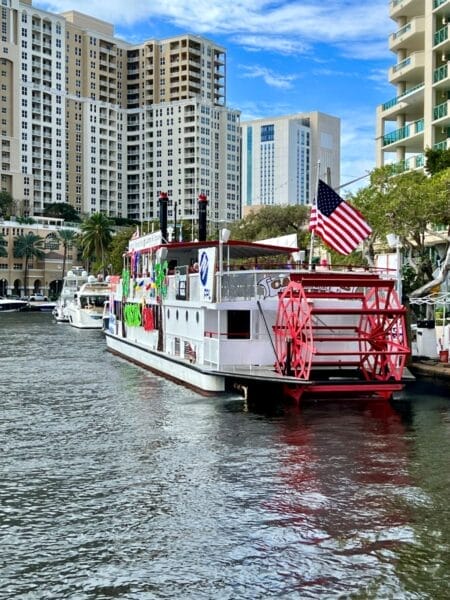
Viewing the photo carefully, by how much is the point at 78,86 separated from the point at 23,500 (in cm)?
18115

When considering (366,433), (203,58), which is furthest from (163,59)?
(366,433)

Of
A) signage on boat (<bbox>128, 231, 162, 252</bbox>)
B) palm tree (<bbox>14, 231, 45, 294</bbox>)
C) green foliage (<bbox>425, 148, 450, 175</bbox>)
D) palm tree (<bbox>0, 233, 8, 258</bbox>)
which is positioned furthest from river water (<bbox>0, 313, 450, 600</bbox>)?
palm tree (<bbox>14, 231, 45, 294</bbox>)

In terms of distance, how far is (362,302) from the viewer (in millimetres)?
25125

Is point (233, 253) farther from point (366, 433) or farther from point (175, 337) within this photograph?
point (366, 433)

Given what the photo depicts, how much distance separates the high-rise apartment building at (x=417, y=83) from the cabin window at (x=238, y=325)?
23.9 meters

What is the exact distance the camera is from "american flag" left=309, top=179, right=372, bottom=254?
24984mm

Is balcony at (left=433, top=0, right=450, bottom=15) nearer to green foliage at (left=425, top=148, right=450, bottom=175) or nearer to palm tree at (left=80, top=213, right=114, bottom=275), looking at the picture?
green foliage at (left=425, top=148, right=450, bottom=175)

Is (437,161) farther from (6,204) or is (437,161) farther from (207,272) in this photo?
(6,204)

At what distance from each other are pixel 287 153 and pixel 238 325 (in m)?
146

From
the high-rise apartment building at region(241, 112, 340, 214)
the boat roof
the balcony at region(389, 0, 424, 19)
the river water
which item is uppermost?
the high-rise apartment building at region(241, 112, 340, 214)

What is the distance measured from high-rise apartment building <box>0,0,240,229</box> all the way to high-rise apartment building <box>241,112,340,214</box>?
4733 millimetres

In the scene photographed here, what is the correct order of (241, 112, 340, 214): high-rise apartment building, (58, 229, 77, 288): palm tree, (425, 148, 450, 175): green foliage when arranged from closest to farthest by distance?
1. (425, 148, 450, 175): green foliage
2. (58, 229, 77, 288): palm tree
3. (241, 112, 340, 214): high-rise apartment building

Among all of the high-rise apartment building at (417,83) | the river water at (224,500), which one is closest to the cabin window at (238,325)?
the river water at (224,500)

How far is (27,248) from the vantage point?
481ft
